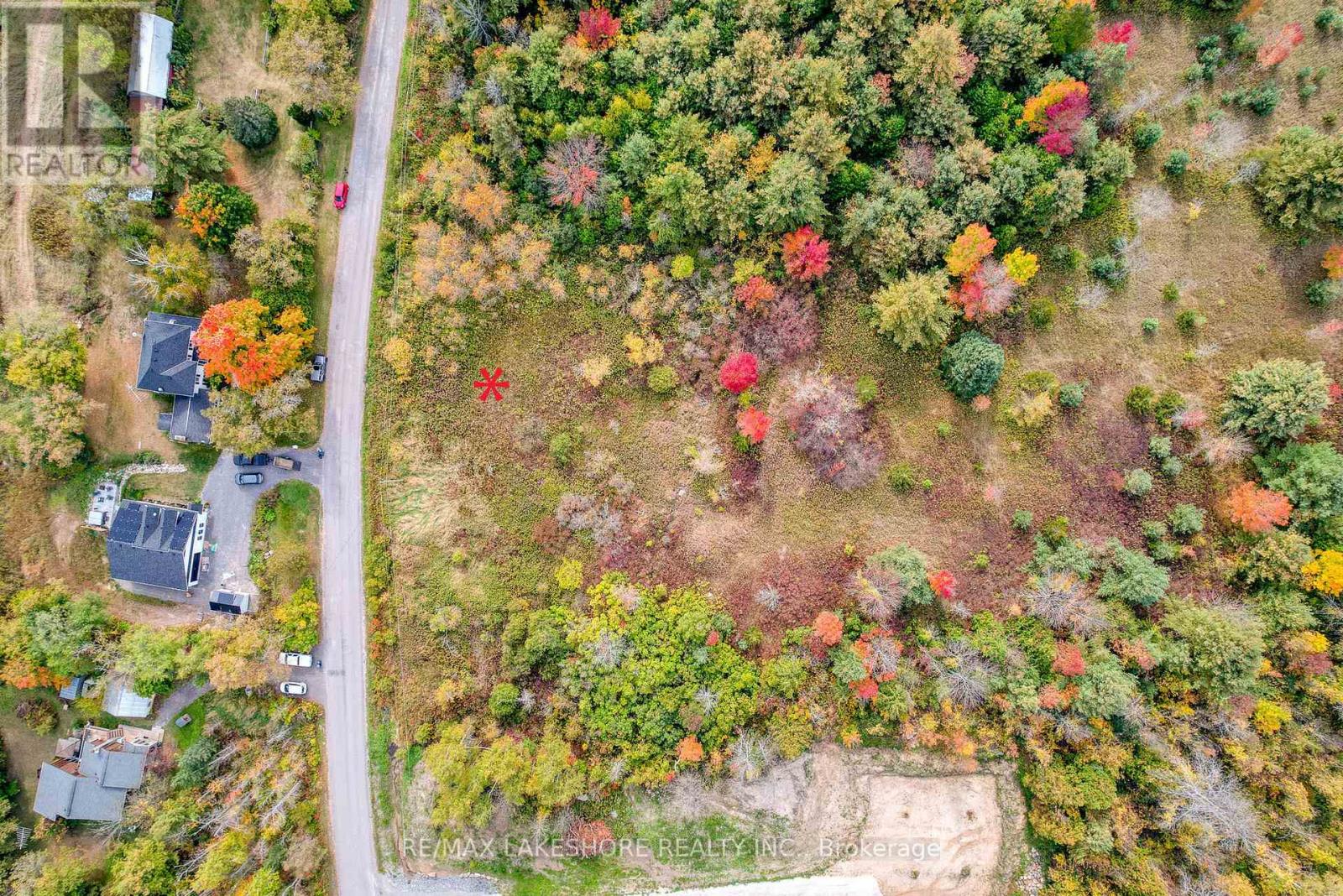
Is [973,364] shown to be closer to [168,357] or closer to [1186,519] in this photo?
[1186,519]

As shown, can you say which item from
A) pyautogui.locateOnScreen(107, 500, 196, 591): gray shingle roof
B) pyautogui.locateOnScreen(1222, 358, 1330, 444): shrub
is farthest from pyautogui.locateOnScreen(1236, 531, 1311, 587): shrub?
pyautogui.locateOnScreen(107, 500, 196, 591): gray shingle roof

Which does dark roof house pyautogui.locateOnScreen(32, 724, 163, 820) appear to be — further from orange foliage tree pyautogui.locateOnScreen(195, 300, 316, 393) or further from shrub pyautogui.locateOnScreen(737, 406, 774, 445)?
shrub pyautogui.locateOnScreen(737, 406, 774, 445)

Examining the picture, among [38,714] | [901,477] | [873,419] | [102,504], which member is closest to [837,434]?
[873,419]

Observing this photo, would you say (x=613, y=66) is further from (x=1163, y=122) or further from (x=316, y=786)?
(x=316, y=786)

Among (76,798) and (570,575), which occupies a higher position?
(570,575)

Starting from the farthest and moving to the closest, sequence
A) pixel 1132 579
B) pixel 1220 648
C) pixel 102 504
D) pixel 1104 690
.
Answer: pixel 102 504 < pixel 1132 579 < pixel 1104 690 < pixel 1220 648

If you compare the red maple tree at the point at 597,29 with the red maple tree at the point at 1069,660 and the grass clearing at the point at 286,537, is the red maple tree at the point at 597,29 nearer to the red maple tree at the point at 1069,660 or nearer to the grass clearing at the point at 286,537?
the grass clearing at the point at 286,537
